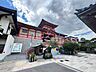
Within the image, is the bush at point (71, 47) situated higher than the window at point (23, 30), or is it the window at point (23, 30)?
the window at point (23, 30)

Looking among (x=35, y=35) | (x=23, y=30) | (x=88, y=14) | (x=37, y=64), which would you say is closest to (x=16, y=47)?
(x=23, y=30)

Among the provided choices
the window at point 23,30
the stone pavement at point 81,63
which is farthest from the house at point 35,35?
the stone pavement at point 81,63

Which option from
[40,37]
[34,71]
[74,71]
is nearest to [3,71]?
[34,71]

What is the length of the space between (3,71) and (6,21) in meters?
6.28

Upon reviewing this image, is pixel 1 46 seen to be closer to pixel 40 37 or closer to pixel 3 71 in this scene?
pixel 3 71

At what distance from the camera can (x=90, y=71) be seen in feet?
22.9

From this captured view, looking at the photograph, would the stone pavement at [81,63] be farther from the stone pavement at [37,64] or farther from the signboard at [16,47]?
the signboard at [16,47]

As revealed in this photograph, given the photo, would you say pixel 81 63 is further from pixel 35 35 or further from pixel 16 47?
pixel 35 35

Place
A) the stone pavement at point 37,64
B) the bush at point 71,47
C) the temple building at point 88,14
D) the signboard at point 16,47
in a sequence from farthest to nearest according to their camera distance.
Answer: the bush at point 71,47
the signboard at point 16,47
the stone pavement at point 37,64
the temple building at point 88,14

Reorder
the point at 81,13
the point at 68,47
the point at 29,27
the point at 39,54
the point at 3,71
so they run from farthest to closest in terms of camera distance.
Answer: the point at 29,27
the point at 68,47
the point at 39,54
the point at 3,71
the point at 81,13

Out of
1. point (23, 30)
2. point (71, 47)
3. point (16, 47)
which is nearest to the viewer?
point (16, 47)

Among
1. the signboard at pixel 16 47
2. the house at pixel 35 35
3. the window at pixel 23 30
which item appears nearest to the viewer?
the signboard at pixel 16 47

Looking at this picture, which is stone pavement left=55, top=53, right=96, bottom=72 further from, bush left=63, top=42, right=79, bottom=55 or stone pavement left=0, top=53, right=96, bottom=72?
bush left=63, top=42, right=79, bottom=55

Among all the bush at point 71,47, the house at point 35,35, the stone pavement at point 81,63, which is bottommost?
the stone pavement at point 81,63
